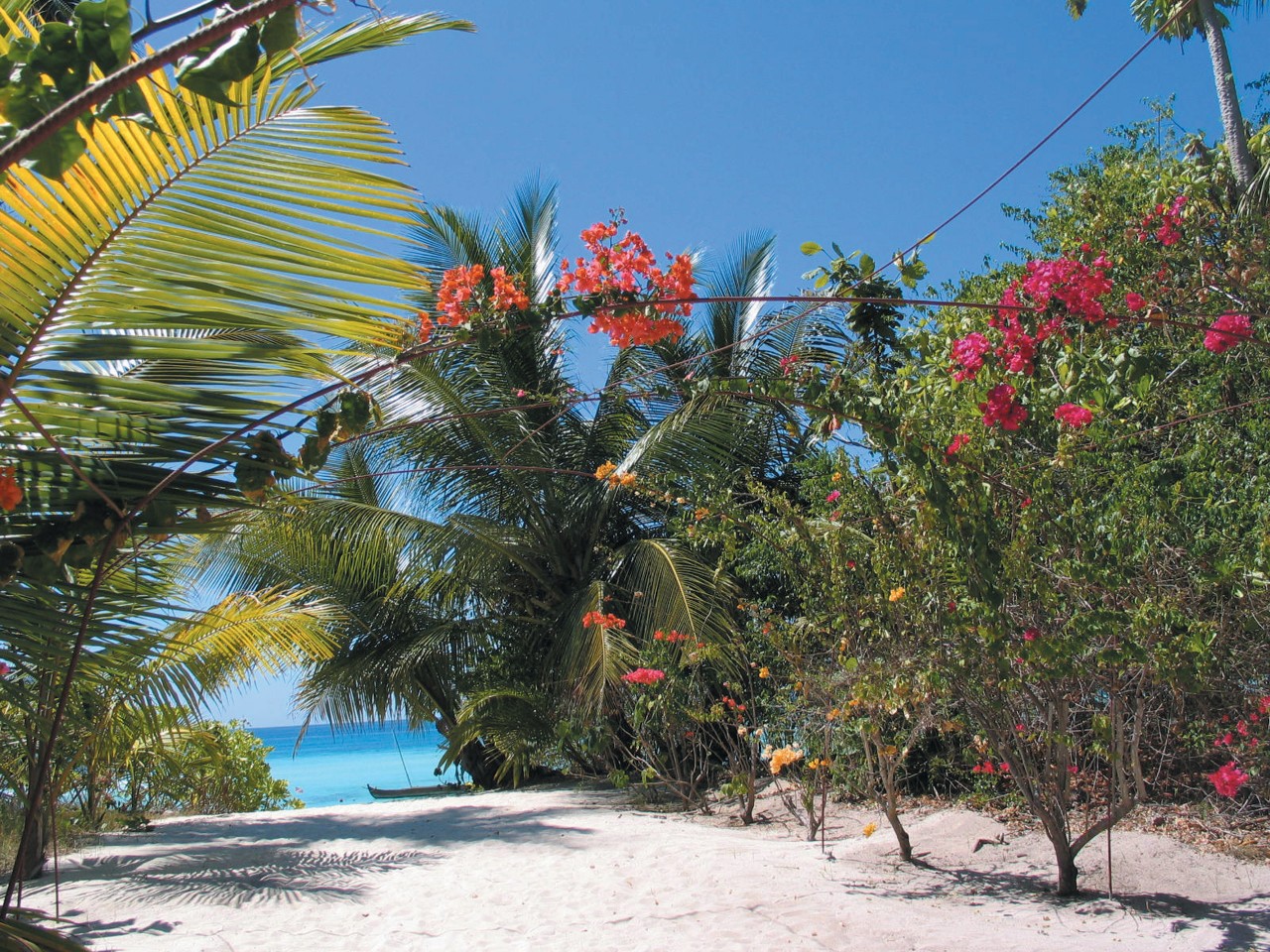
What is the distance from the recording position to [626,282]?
3.06m

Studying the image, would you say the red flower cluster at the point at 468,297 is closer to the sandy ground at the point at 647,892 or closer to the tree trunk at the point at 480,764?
the sandy ground at the point at 647,892

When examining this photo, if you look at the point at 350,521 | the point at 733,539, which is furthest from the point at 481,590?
the point at 733,539

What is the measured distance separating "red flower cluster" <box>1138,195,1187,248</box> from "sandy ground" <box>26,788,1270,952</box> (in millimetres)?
3673

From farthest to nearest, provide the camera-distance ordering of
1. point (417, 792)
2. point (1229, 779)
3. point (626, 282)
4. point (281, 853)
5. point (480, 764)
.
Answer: point (480, 764), point (417, 792), point (281, 853), point (1229, 779), point (626, 282)

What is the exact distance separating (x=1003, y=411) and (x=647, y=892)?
302 cm

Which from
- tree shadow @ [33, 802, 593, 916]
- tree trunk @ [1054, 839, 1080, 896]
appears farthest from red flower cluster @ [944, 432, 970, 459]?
tree shadow @ [33, 802, 593, 916]

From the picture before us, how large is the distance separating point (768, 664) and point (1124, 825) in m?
2.47

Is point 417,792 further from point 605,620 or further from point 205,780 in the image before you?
point 605,620

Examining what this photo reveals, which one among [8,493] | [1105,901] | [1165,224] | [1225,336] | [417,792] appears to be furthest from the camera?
[417,792]

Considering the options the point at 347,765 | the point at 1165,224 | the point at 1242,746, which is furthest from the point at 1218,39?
the point at 347,765

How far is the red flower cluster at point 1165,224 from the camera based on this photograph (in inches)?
242

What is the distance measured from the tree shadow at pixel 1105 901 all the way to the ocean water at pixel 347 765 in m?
24.3

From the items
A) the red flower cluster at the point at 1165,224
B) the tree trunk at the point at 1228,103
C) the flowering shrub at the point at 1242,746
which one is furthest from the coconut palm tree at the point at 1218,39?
the flowering shrub at the point at 1242,746

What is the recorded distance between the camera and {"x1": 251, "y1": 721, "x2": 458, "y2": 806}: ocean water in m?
33.2
